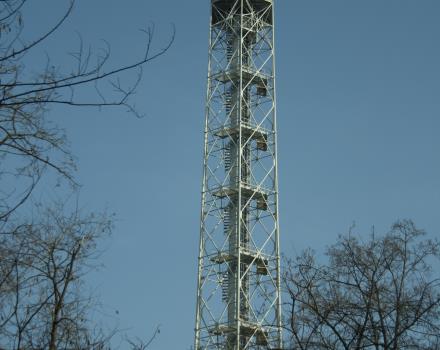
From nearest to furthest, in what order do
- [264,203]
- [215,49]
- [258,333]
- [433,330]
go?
[433,330], [258,333], [264,203], [215,49]

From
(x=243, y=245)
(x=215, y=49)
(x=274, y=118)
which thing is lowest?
(x=243, y=245)

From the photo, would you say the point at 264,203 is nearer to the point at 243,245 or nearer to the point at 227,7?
the point at 243,245

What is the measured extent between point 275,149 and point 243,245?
503 centimetres

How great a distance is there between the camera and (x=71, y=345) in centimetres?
1362

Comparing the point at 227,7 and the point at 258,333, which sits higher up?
the point at 227,7

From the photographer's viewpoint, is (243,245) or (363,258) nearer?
(363,258)

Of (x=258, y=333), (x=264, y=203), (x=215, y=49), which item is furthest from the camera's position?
(x=215, y=49)

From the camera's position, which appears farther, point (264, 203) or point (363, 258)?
point (264, 203)

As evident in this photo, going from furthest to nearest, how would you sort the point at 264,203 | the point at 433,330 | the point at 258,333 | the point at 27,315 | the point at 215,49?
the point at 215,49 < the point at 264,203 < the point at 258,333 < the point at 433,330 < the point at 27,315

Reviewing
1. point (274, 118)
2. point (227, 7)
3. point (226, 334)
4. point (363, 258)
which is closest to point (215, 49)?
point (227, 7)

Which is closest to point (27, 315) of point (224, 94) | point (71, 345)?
point (71, 345)

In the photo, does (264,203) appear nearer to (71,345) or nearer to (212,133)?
(212,133)

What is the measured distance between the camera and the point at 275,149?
139ft

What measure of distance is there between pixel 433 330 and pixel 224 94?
88.6 feet
